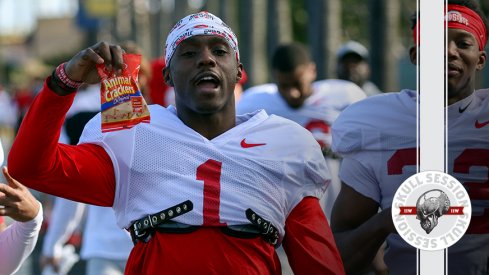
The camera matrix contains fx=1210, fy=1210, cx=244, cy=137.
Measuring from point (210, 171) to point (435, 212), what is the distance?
2.74 feet

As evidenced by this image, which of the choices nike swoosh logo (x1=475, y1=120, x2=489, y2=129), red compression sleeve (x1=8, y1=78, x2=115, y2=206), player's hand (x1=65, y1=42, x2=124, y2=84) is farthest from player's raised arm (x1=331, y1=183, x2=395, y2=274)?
player's hand (x1=65, y1=42, x2=124, y2=84)

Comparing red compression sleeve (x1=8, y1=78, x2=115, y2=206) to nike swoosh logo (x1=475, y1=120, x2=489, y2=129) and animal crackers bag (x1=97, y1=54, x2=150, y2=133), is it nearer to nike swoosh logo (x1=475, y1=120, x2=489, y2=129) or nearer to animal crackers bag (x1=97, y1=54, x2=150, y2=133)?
animal crackers bag (x1=97, y1=54, x2=150, y2=133)

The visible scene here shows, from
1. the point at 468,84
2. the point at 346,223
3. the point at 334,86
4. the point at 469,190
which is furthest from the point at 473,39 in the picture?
the point at 334,86

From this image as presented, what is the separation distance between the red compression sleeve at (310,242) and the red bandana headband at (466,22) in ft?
2.23

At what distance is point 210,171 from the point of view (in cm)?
382

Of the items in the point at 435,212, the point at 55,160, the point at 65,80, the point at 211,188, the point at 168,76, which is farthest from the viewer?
the point at 168,76

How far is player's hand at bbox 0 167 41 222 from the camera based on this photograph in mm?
4145

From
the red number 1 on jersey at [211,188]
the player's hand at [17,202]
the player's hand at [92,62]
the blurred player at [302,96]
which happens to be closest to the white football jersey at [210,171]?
the red number 1 on jersey at [211,188]

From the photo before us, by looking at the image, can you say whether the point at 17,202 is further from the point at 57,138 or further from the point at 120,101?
the point at 120,101

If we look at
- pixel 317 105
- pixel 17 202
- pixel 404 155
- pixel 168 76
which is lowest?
pixel 17 202

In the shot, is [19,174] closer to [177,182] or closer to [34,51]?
[177,182]

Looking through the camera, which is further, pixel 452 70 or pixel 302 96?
pixel 302 96

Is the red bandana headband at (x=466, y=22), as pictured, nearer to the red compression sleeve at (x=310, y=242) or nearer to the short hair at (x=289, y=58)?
the red compression sleeve at (x=310, y=242)

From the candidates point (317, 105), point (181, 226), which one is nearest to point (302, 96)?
point (317, 105)
